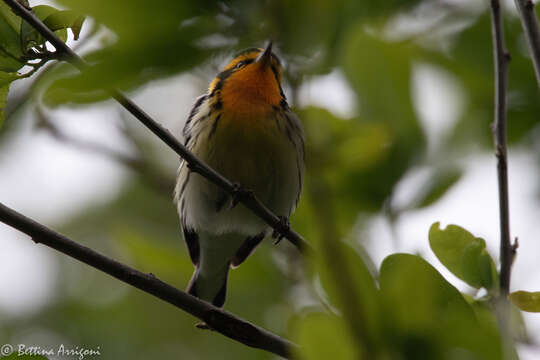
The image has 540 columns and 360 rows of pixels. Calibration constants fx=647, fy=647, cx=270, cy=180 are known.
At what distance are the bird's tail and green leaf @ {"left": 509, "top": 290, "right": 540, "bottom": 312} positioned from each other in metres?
3.01

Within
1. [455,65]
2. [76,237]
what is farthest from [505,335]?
[76,237]

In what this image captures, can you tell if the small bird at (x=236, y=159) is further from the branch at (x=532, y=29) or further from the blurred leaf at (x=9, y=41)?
the blurred leaf at (x=9, y=41)

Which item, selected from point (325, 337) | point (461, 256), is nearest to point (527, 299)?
point (461, 256)

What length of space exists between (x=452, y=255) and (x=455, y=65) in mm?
866

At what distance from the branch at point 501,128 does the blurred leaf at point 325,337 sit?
130 centimetres

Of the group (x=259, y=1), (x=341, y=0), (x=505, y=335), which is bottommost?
(x=505, y=335)

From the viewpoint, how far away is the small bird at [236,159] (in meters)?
4.26

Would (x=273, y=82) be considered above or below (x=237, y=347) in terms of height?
above

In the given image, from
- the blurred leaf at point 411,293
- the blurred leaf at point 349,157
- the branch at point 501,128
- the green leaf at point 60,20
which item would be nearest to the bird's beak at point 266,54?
the blurred leaf at point 349,157

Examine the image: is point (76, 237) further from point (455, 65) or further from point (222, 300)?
point (455, 65)

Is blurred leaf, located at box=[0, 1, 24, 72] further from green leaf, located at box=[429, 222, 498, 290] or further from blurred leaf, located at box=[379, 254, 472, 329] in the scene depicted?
green leaf, located at box=[429, 222, 498, 290]

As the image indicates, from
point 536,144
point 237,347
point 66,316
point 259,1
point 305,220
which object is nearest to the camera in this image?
point 259,1

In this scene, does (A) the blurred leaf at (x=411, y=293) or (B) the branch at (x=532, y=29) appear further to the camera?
(B) the branch at (x=532, y=29)

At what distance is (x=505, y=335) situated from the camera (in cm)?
124
